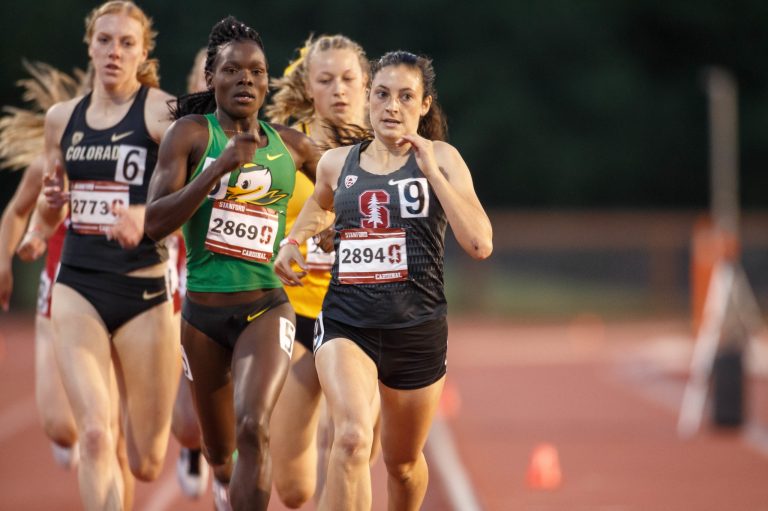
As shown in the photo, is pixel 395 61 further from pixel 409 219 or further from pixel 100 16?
pixel 100 16

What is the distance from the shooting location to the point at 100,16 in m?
6.84

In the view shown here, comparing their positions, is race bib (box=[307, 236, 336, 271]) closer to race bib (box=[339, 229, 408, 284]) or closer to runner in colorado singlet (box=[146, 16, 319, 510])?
runner in colorado singlet (box=[146, 16, 319, 510])

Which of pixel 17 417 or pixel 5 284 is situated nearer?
pixel 5 284

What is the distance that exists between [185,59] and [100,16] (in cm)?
3513

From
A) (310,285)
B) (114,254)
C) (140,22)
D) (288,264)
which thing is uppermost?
(140,22)

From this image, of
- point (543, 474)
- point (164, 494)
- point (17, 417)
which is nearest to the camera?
point (164, 494)

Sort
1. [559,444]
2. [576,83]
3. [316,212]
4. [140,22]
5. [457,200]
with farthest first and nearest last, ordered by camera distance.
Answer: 1. [576,83]
2. [559,444]
3. [140,22]
4. [316,212]
5. [457,200]

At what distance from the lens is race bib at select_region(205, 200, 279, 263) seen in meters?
5.95

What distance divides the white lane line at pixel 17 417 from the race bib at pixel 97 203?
6939 mm

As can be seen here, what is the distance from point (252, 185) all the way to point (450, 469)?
5657 millimetres

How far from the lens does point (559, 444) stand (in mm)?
12273

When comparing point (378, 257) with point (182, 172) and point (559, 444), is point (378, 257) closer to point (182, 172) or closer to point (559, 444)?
point (182, 172)

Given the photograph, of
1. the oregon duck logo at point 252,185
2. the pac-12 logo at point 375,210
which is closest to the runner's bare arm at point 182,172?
the oregon duck logo at point 252,185

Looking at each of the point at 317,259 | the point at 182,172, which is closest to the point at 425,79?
the point at 182,172
